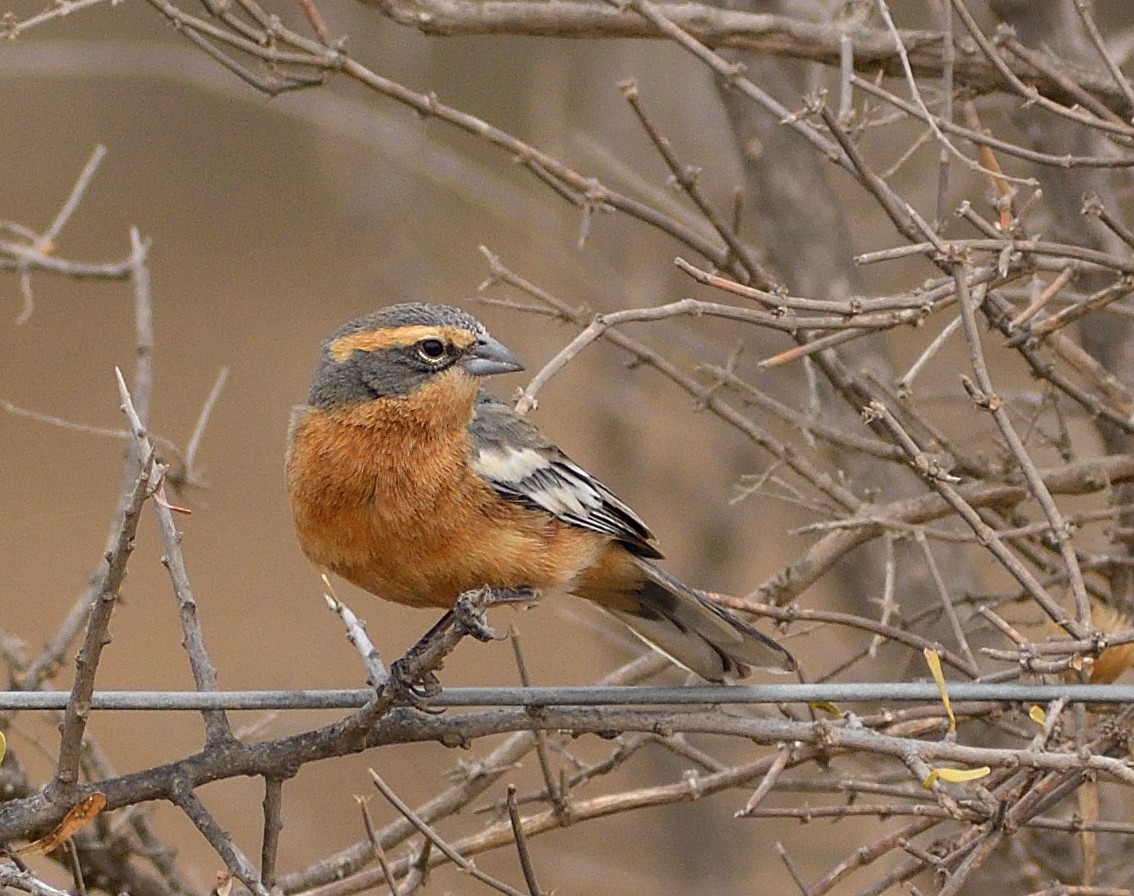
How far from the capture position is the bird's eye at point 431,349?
132 inches

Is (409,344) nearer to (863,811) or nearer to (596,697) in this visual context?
(596,697)

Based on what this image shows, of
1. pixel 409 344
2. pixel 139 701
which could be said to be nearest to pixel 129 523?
pixel 139 701

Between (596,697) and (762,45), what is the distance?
74.9 inches

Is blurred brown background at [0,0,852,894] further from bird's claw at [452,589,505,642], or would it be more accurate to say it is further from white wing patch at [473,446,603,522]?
bird's claw at [452,589,505,642]

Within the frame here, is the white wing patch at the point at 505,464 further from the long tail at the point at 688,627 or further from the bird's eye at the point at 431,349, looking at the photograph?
the long tail at the point at 688,627

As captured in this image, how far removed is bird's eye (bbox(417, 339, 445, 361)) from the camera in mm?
3365

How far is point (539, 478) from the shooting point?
3.42 m

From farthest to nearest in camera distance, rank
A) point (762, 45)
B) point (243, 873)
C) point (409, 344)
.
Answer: point (762, 45), point (409, 344), point (243, 873)

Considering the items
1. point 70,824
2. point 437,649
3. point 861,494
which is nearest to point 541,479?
point 437,649

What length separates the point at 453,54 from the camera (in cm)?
976

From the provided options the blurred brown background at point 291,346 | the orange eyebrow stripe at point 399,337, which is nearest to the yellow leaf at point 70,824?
the orange eyebrow stripe at point 399,337

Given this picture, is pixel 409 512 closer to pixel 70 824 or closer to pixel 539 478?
pixel 539 478

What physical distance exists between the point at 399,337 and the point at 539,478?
444 mm

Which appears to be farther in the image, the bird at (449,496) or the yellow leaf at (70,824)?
the bird at (449,496)
